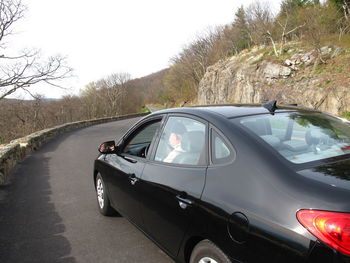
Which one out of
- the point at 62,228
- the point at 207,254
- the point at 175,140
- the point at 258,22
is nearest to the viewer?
the point at 207,254

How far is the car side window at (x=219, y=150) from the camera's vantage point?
2.19 m

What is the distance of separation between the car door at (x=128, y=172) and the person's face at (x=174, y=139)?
11.6 inches

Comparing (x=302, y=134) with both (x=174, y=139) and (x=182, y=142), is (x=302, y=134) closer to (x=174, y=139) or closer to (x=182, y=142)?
(x=182, y=142)

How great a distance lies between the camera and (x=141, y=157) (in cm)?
331

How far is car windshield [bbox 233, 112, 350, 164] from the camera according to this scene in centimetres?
219

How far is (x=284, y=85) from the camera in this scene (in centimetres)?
2377

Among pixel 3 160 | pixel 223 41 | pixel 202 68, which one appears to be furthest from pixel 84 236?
pixel 202 68

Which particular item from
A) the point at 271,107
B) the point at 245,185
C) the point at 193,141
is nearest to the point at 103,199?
the point at 193,141

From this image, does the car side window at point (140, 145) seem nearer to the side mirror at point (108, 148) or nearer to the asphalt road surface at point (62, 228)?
the side mirror at point (108, 148)

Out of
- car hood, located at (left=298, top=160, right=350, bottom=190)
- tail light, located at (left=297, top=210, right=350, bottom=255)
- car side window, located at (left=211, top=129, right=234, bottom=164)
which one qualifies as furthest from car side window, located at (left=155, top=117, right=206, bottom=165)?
tail light, located at (left=297, top=210, right=350, bottom=255)

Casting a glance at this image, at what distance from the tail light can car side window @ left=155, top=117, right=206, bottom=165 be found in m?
0.96

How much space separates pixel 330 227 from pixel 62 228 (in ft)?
12.2

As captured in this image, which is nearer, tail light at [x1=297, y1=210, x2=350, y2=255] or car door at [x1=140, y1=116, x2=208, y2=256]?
tail light at [x1=297, y1=210, x2=350, y2=255]

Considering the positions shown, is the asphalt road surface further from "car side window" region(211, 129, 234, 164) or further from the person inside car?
"car side window" region(211, 129, 234, 164)
